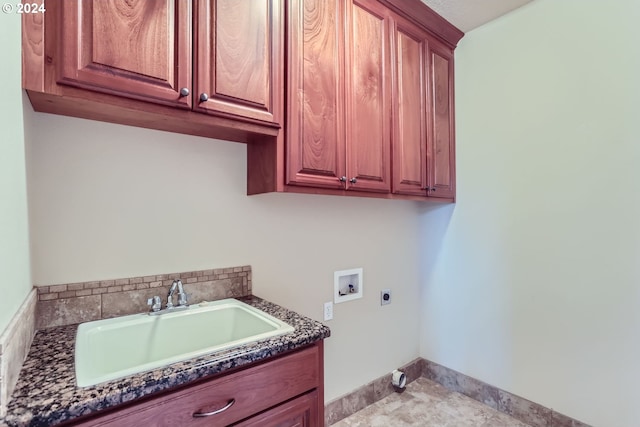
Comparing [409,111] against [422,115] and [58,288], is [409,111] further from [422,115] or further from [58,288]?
[58,288]

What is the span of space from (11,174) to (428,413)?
223cm

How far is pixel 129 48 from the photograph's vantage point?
38.7 inches

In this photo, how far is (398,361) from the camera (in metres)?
2.28

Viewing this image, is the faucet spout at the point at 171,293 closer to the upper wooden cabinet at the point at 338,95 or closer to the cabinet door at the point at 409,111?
the upper wooden cabinet at the point at 338,95

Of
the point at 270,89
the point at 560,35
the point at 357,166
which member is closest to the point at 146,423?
the point at 270,89

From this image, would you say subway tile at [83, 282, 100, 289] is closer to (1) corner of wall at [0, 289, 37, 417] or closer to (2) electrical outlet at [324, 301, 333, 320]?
(1) corner of wall at [0, 289, 37, 417]

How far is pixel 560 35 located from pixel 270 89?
5.42 feet

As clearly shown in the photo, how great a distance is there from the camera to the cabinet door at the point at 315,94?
4.41 ft

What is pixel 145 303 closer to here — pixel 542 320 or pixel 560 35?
pixel 542 320

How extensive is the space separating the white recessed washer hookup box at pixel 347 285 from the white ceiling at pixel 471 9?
5.39ft

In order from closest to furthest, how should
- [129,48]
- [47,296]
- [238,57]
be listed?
[129,48]
[47,296]
[238,57]

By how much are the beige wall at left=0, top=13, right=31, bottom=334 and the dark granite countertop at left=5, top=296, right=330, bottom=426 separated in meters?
0.15

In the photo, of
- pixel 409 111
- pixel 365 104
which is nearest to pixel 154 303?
pixel 365 104

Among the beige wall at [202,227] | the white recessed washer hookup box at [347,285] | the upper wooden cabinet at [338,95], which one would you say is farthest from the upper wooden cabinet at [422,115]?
the white recessed washer hookup box at [347,285]
